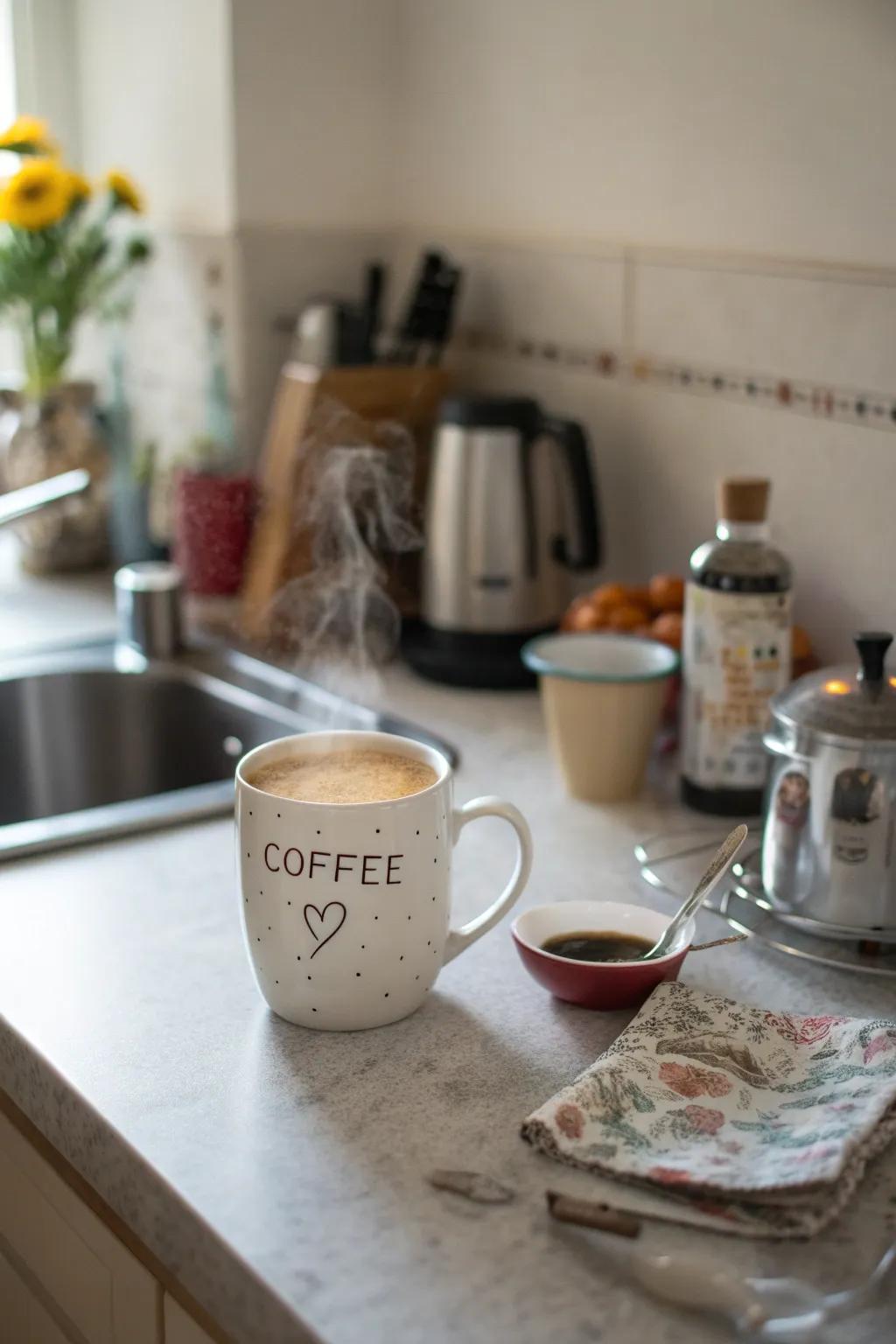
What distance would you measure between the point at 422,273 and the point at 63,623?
22.5 inches

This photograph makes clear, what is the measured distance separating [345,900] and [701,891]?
0.73 ft

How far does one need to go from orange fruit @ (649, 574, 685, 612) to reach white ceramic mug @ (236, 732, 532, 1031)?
0.52 m

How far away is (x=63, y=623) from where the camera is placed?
1.71 meters

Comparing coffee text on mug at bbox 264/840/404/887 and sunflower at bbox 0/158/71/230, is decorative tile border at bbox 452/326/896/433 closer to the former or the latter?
sunflower at bbox 0/158/71/230

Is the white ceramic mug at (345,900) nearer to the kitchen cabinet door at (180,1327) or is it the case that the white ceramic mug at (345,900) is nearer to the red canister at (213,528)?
the kitchen cabinet door at (180,1327)

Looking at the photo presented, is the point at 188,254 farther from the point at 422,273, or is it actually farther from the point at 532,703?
the point at 532,703

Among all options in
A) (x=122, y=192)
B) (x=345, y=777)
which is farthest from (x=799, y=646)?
(x=122, y=192)

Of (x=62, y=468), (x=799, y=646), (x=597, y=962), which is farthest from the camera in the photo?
(x=62, y=468)

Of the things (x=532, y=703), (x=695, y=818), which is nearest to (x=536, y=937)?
(x=695, y=818)

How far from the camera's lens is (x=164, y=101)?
1756 mm

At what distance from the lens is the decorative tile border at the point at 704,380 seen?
1.27 metres

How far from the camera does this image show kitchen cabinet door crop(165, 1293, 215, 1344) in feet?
2.44

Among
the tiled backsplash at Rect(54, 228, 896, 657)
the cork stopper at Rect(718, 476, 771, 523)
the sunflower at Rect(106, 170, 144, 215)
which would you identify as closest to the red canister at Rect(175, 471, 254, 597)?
the tiled backsplash at Rect(54, 228, 896, 657)

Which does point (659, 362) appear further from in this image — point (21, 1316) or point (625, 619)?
point (21, 1316)
